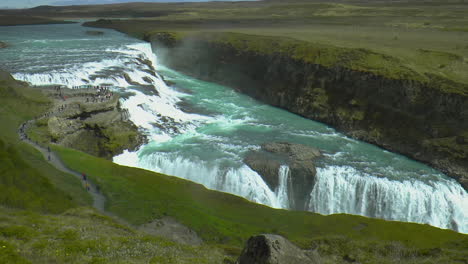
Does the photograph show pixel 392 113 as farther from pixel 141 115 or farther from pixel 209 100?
pixel 141 115

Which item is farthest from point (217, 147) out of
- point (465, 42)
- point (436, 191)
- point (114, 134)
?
point (465, 42)

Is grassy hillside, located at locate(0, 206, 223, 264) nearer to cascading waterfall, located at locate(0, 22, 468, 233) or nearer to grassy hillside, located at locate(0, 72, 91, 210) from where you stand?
grassy hillside, located at locate(0, 72, 91, 210)

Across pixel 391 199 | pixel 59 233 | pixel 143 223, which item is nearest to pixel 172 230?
pixel 143 223

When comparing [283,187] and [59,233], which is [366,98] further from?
[59,233]

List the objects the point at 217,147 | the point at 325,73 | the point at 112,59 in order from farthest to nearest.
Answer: the point at 112,59 → the point at 325,73 → the point at 217,147

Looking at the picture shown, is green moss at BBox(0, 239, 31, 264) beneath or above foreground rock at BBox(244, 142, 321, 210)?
above

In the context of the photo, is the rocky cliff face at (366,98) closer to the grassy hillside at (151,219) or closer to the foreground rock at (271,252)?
the grassy hillside at (151,219)

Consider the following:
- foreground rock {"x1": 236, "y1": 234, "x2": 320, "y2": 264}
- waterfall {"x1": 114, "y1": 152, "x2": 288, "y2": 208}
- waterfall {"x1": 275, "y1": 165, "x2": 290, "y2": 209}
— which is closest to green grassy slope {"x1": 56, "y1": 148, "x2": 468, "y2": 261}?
waterfall {"x1": 114, "y1": 152, "x2": 288, "y2": 208}
